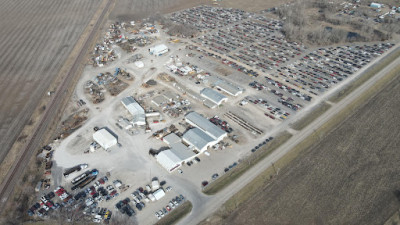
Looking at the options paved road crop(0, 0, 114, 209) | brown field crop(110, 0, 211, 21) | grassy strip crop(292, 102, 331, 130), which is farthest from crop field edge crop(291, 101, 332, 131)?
brown field crop(110, 0, 211, 21)

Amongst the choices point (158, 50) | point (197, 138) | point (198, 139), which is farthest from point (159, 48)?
point (198, 139)

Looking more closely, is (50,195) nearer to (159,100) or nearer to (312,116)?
(159,100)

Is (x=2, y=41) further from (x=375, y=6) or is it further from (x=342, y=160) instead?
(x=375, y=6)

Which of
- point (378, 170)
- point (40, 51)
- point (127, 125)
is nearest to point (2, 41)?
point (40, 51)

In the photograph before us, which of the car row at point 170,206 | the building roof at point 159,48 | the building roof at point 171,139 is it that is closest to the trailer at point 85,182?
the car row at point 170,206

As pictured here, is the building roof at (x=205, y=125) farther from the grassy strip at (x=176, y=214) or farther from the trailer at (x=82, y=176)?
the trailer at (x=82, y=176)

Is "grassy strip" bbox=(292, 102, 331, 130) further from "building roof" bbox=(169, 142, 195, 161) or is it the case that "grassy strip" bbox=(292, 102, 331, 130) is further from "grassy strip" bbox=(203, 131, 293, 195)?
"building roof" bbox=(169, 142, 195, 161)
